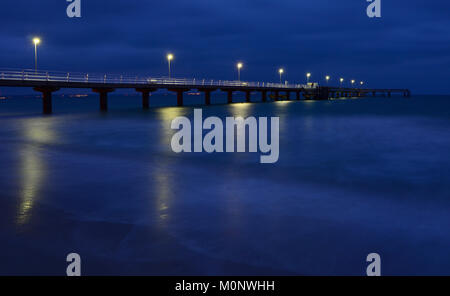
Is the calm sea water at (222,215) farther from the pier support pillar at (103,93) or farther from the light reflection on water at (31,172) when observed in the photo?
the pier support pillar at (103,93)

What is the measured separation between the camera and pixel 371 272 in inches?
179

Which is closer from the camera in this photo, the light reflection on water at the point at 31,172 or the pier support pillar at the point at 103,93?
the light reflection on water at the point at 31,172

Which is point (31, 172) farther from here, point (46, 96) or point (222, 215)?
point (46, 96)

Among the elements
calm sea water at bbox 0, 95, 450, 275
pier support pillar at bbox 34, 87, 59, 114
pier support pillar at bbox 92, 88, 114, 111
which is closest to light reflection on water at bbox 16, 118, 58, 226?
calm sea water at bbox 0, 95, 450, 275

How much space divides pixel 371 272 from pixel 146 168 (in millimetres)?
7566

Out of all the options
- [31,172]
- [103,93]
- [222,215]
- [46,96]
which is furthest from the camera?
A: [103,93]

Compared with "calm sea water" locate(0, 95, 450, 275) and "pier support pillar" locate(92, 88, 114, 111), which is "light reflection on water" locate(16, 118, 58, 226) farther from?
"pier support pillar" locate(92, 88, 114, 111)

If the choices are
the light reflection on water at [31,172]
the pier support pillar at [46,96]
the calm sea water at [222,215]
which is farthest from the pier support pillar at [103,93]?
the calm sea water at [222,215]

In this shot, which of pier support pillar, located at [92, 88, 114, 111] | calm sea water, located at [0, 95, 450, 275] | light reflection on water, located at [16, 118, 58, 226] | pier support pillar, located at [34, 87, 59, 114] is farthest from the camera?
pier support pillar, located at [92, 88, 114, 111]

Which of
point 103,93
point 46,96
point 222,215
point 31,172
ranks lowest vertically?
point 222,215

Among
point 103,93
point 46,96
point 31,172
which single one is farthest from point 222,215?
point 103,93

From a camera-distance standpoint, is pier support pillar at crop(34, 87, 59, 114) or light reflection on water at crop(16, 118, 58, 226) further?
pier support pillar at crop(34, 87, 59, 114)

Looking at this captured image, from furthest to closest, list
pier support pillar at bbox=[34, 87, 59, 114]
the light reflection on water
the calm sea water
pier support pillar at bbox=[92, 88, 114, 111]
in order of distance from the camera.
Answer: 1. pier support pillar at bbox=[92, 88, 114, 111]
2. pier support pillar at bbox=[34, 87, 59, 114]
3. the light reflection on water
4. the calm sea water

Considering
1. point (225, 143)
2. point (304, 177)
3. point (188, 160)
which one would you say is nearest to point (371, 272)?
point (304, 177)
